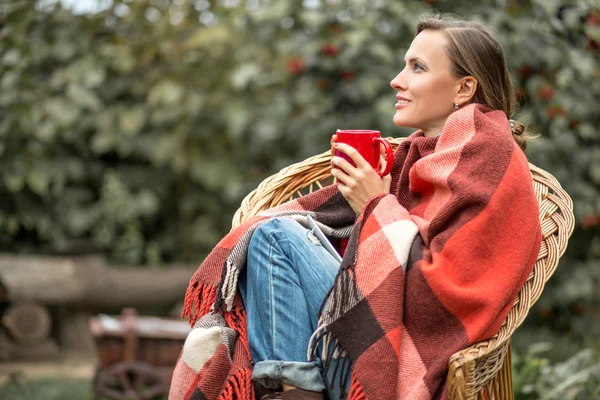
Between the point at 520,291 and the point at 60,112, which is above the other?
the point at 520,291

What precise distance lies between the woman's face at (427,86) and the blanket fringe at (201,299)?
0.63 m

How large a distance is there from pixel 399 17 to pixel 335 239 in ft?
6.01

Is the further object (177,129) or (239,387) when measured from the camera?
(177,129)

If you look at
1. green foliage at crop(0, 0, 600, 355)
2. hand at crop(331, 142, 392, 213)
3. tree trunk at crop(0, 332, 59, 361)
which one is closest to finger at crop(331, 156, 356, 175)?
hand at crop(331, 142, 392, 213)

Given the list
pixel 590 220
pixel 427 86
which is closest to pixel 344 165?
pixel 427 86

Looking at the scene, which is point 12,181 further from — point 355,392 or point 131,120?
point 355,392

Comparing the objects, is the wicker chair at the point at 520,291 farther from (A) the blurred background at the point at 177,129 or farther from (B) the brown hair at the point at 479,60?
(A) the blurred background at the point at 177,129

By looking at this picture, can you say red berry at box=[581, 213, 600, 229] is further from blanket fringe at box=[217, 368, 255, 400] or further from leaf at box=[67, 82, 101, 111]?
leaf at box=[67, 82, 101, 111]

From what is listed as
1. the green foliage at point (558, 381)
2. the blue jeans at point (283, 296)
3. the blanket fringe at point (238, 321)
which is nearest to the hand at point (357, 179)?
the blue jeans at point (283, 296)

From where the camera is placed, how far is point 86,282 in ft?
15.9

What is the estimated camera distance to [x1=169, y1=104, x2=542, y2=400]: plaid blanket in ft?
5.85

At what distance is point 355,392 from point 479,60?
2.93 ft

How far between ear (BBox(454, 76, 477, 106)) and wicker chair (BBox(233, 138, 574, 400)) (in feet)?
1.00

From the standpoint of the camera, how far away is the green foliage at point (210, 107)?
3.87 metres
